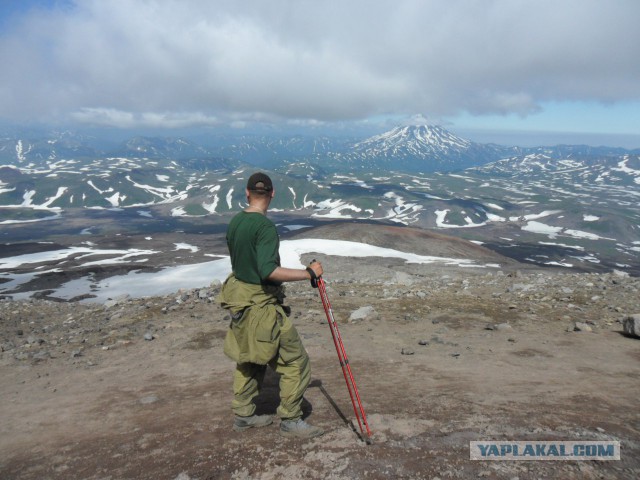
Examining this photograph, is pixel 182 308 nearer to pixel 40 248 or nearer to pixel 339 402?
Answer: pixel 339 402

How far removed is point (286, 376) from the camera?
6262mm

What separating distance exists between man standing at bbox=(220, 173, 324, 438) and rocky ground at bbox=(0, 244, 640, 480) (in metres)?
0.53

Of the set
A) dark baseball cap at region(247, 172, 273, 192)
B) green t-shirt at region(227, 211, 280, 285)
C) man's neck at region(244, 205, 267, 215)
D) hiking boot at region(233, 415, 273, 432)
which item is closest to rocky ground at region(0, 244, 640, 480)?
hiking boot at region(233, 415, 273, 432)

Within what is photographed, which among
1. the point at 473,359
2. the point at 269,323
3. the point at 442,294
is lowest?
the point at 442,294

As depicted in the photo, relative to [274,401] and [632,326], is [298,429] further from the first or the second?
[632,326]

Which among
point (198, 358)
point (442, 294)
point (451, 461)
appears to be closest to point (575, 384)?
point (451, 461)

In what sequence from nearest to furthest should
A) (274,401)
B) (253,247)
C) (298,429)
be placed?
(253,247) → (298,429) → (274,401)

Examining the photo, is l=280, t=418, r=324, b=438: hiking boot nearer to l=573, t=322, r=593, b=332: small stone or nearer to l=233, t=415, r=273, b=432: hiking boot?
l=233, t=415, r=273, b=432: hiking boot

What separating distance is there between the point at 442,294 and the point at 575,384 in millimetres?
11767

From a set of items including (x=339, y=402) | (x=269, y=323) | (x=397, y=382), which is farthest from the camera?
(x=397, y=382)

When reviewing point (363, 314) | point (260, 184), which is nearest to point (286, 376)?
point (260, 184)

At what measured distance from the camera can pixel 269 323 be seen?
19.6 ft

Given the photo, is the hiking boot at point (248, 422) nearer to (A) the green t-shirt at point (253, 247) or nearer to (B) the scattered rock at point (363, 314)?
(A) the green t-shirt at point (253, 247)

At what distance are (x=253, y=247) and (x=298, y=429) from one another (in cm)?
286
